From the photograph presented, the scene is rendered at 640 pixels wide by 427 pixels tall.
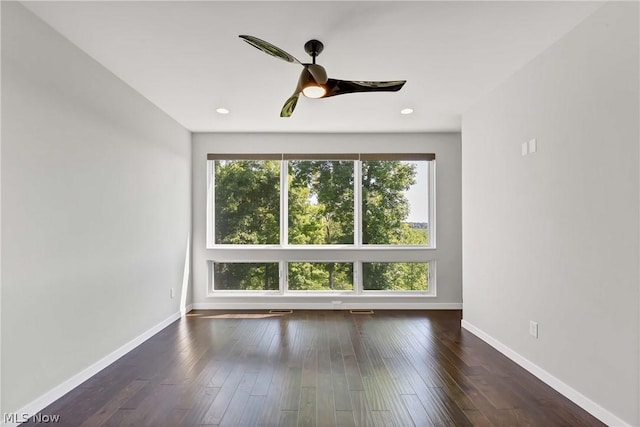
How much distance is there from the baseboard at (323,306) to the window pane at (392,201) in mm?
877

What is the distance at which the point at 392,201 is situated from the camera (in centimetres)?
503

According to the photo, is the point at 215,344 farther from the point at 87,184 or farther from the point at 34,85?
the point at 34,85

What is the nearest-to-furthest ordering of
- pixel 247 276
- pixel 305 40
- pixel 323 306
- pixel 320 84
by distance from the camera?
pixel 320 84 < pixel 305 40 < pixel 323 306 < pixel 247 276

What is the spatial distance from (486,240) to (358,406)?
2.16 m

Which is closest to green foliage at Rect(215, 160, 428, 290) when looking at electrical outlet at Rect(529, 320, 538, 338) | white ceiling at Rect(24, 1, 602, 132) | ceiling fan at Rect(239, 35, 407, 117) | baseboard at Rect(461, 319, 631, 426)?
white ceiling at Rect(24, 1, 602, 132)

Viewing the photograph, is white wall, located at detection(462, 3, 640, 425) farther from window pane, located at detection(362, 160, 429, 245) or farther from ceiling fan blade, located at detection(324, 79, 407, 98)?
window pane, located at detection(362, 160, 429, 245)

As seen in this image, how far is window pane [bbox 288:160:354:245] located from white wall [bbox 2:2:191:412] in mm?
1989

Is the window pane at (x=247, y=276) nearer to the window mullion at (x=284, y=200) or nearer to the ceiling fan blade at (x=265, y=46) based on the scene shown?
the window mullion at (x=284, y=200)

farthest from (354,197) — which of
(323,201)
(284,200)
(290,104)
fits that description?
(290,104)

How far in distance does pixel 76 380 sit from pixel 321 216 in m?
3.30

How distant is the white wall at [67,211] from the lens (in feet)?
6.68

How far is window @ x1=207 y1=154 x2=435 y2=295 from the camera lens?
498 cm

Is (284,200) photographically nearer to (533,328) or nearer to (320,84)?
(320,84)

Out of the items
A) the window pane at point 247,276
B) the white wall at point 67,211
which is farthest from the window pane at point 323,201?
the white wall at point 67,211
